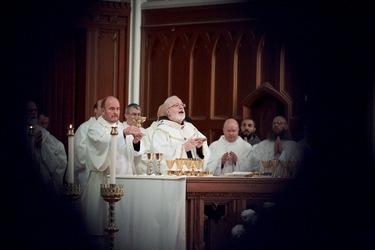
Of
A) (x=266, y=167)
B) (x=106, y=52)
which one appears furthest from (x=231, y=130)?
(x=106, y=52)

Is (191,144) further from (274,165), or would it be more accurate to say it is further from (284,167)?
(284,167)

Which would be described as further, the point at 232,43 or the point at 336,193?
the point at 232,43

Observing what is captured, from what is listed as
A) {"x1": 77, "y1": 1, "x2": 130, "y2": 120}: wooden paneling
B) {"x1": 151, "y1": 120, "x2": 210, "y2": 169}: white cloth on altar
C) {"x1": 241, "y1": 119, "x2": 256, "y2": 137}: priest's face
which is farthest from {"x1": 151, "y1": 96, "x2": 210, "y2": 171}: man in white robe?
{"x1": 77, "y1": 1, "x2": 130, "y2": 120}: wooden paneling

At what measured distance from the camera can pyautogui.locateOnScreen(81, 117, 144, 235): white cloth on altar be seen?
9586 mm

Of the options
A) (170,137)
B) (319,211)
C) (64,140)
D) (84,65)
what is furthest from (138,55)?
(319,211)

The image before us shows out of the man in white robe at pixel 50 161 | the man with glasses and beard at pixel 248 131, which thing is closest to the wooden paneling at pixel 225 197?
the man in white robe at pixel 50 161

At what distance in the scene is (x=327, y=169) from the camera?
11336mm

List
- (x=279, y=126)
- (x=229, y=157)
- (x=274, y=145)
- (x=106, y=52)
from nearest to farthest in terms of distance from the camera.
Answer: (x=229, y=157) → (x=274, y=145) → (x=279, y=126) → (x=106, y=52)

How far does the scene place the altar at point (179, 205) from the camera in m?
8.77

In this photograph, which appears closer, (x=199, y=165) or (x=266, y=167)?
(x=199, y=165)

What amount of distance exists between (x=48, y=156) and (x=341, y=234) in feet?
11.6

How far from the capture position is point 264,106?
1297cm

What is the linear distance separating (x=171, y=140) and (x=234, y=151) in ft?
4.61

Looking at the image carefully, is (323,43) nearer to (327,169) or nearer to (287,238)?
(327,169)
